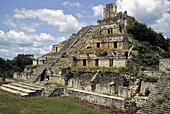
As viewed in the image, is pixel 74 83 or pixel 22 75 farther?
pixel 22 75

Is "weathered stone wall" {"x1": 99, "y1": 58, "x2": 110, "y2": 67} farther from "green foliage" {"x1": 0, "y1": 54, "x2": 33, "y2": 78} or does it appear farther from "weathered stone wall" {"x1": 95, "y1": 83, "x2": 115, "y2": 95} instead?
"green foliage" {"x1": 0, "y1": 54, "x2": 33, "y2": 78}

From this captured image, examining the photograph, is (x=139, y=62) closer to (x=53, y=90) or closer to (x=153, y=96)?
(x=153, y=96)

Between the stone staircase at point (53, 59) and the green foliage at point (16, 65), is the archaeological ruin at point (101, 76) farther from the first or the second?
the green foliage at point (16, 65)

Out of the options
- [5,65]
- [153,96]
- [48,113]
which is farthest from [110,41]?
[5,65]

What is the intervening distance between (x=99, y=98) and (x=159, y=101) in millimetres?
7688

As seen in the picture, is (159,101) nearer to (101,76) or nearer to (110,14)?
(101,76)

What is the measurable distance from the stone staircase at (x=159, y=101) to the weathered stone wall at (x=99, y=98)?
337 cm

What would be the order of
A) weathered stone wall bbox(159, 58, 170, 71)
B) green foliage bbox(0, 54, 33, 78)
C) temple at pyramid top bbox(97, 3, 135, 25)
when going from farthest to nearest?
green foliage bbox(0, 54, 33, 78)
temple at pyramid top bbox(97, 3, 135, 25)
weathered stone wall bbox(159, 58, 170, 71)

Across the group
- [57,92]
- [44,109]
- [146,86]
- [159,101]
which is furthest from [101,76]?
[159,101]

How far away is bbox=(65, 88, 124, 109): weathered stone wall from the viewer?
18.6m

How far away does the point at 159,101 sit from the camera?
15.0 meters

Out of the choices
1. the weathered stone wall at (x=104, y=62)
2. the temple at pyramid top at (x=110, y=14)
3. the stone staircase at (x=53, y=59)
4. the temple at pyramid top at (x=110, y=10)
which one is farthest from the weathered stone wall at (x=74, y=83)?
the temple at pyramid top at (x=110, y=10)

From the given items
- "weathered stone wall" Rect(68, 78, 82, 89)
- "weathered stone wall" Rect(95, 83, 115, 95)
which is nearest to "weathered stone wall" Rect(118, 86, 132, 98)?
"weathered stone wall" Rect(95, 83, 115, 95)

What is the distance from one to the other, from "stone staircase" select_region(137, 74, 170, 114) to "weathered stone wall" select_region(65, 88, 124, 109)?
3369 millimetres
